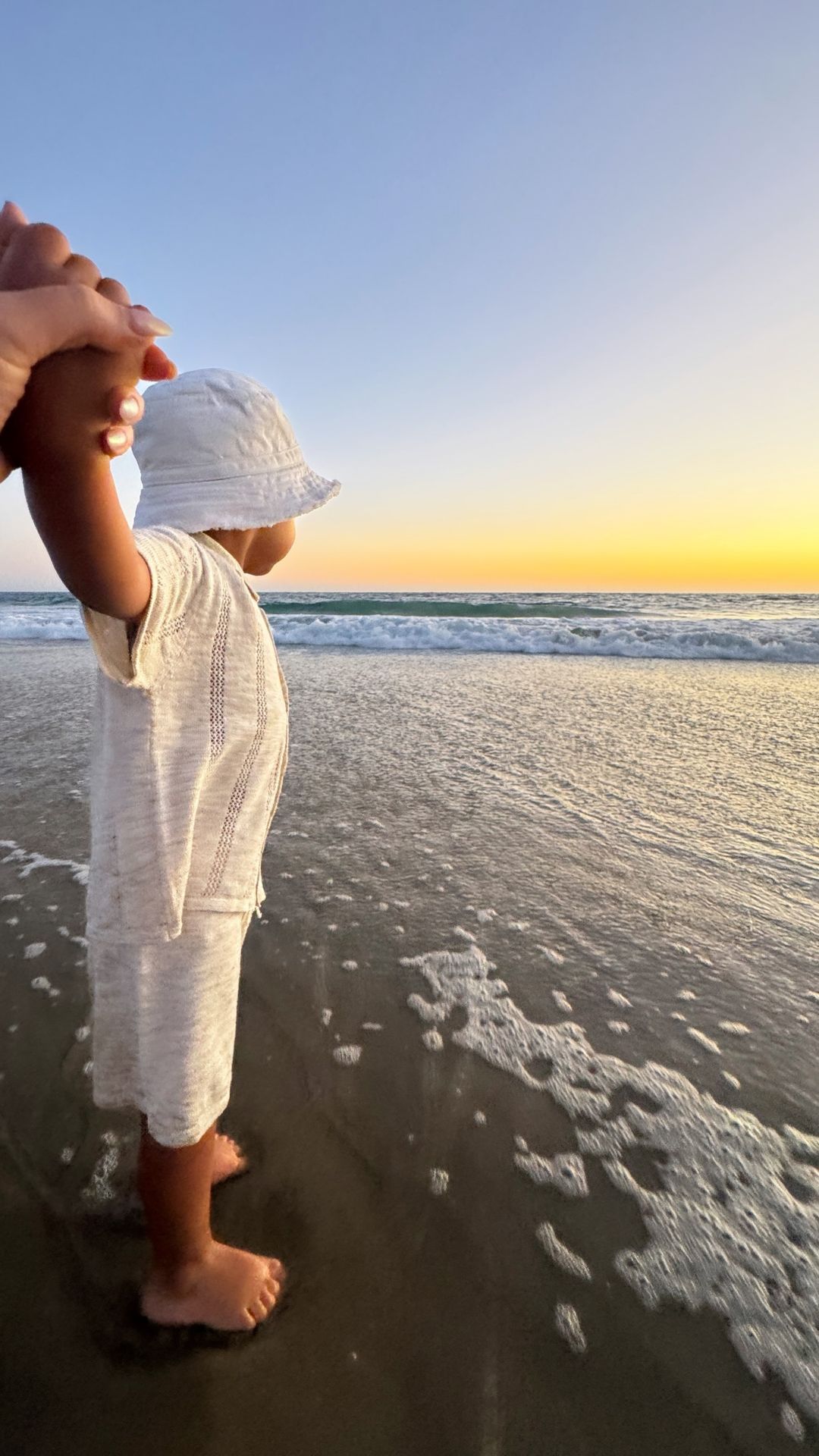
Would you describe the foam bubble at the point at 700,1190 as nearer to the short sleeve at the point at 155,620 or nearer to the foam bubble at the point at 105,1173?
the foam bubble at the point at 105,1173

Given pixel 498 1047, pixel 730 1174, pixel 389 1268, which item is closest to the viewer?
pixel 389 1268

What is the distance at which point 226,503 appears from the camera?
43.7 inches

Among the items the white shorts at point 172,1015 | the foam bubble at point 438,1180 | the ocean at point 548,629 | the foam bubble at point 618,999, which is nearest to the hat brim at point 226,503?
the white shorts at point 172,1015

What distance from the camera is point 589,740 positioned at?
459cm

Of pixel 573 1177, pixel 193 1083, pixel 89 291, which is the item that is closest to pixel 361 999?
pixel 573 1177

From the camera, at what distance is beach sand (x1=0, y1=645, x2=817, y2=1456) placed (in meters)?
0.99

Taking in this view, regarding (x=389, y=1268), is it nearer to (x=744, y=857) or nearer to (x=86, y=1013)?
(x=86, y=1013)

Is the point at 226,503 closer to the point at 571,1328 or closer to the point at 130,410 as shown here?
the point at 130,410

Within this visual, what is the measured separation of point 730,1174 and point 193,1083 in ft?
3.54

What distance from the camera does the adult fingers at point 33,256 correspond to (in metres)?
0.59

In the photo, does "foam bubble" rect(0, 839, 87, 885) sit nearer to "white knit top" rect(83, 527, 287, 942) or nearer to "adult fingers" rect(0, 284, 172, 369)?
"white knit top" rect(83, 527, 287, 942)

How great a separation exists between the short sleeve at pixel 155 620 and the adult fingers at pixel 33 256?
0.26 m

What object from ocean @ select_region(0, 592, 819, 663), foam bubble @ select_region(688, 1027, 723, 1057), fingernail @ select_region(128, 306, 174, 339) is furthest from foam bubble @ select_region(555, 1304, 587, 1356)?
ocean @ select_region(0, 592, 819, 663)

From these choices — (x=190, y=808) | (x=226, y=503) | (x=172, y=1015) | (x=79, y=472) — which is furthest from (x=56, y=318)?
(x=172, y=1015)
